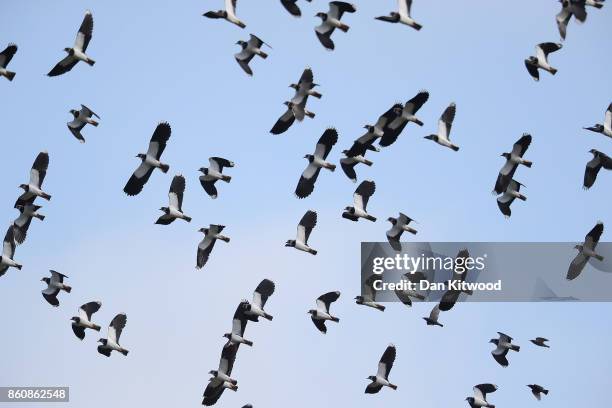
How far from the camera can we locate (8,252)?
8019cm

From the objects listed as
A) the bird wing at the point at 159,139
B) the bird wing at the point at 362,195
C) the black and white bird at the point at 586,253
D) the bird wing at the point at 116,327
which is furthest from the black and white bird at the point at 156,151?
the black and white bird at the point at 586,253

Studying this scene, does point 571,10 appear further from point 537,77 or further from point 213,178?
point 213,178

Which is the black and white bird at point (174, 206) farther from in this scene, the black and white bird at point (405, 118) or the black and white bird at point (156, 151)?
the black and white bird at point (405, 118)

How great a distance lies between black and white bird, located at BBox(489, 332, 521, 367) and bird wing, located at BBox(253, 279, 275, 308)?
27.6ft

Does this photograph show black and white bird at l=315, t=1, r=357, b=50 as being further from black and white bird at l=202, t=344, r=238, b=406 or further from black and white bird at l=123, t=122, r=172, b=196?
black and white bird at l=202, t=344, r=238, b=406

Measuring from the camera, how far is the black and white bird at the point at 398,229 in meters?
79.5

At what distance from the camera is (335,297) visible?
3073 inches

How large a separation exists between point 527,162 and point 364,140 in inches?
228

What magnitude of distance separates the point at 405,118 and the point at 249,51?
19.5ft

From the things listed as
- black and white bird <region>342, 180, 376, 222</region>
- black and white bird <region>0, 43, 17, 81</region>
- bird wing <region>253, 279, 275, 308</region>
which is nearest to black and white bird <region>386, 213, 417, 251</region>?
black and white bird <region>342, 180, 376, 222</region>

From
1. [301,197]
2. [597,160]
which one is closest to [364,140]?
[301,197]

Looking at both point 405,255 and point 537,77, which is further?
point 405,255

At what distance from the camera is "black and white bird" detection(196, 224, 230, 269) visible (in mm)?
78625

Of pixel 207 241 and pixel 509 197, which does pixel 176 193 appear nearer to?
pixel 207 241
